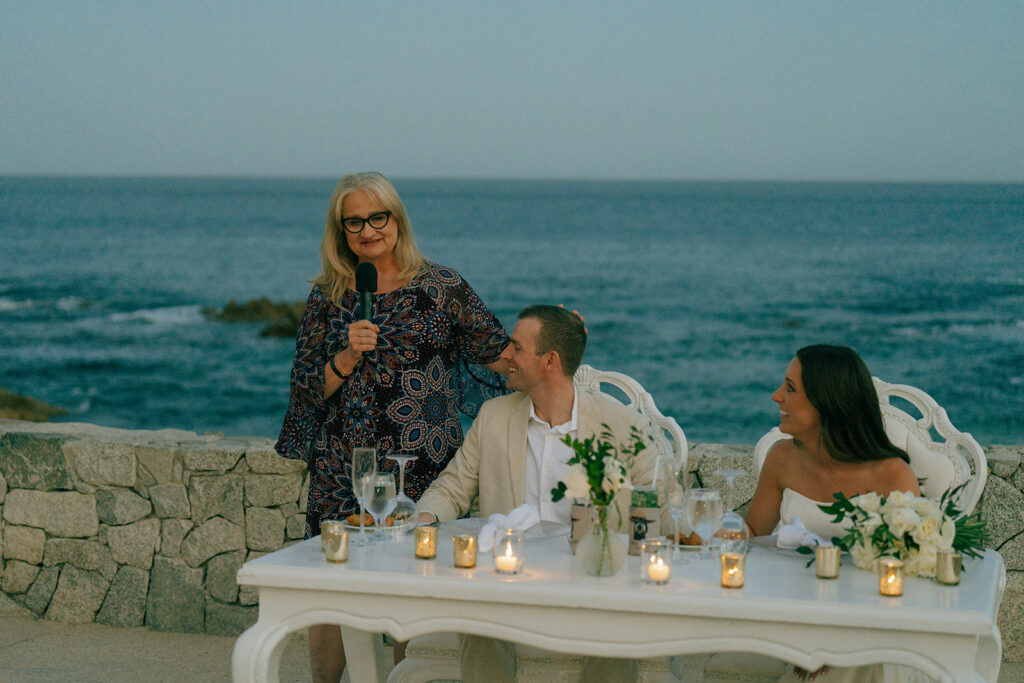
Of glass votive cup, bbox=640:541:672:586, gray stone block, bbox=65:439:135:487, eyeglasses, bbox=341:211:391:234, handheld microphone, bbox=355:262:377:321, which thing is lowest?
gray stone block, bbox=65:439:135:487

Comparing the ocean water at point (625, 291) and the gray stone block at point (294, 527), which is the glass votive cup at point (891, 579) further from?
the ocean water at point (625, 291)

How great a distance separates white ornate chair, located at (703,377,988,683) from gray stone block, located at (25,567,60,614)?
2951 mm

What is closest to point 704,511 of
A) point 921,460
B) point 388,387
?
point 921,460

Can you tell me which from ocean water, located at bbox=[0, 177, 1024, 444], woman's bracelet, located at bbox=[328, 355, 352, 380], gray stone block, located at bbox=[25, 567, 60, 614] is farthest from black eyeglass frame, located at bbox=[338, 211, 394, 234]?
ocean water, located at bbox=[0, 177, 1024, 444]

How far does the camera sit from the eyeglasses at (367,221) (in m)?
3.08

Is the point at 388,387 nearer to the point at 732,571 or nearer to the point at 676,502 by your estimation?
the point at 676,502

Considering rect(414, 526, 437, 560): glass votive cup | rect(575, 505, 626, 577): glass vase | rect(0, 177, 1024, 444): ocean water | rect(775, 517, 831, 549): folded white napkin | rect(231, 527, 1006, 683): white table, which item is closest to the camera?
rect(231, 527, 1006, 683): white table

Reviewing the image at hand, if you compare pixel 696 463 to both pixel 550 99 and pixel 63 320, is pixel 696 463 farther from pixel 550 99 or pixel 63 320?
pixel 63 320

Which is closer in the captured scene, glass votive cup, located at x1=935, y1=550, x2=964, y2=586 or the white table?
the white table

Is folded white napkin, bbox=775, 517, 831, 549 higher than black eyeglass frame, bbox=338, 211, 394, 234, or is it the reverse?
black eyeglass frame, bbox=338, 211, 394, 234

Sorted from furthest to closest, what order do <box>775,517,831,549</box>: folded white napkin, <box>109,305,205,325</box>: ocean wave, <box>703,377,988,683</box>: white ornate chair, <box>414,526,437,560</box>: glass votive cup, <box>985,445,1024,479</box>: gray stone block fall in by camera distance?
<box>109,305,205,325</box>: ocean wave, <box>985,445,1024,479</box>: gray stone block, <box>703,377,988,683</box>: white ornate chair, <box>775,517,831,549</box>: folded white napkin, <box>414,526,437,560</box>: glass votive cup

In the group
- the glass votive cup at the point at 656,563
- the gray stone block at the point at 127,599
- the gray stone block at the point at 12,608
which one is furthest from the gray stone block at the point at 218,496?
the glass votive cup at the point at 656,563

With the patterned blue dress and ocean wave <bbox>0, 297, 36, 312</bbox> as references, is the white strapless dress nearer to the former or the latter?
the patterned blue dress

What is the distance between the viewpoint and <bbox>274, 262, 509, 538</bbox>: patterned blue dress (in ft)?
10.3
